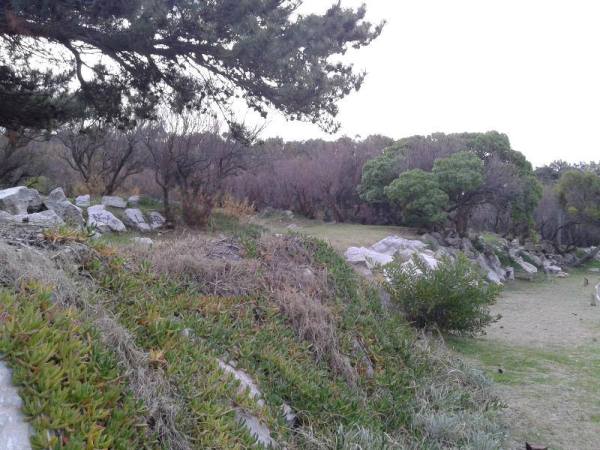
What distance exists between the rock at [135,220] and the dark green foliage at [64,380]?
11795 millimetres

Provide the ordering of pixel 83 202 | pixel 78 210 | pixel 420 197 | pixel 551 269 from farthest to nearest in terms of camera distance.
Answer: pixel 551 269 < pixel 420 197 < pixel 83 202 < pixel 78 210

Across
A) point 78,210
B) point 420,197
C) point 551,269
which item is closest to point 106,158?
point 78,210

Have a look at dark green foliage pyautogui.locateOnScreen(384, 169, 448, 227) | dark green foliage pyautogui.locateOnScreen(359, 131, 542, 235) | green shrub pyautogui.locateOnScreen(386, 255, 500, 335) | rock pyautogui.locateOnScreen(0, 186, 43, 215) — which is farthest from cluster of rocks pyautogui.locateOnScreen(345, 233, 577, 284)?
rock pyautogui.locateOnScreen(0, 186, 43, 215)

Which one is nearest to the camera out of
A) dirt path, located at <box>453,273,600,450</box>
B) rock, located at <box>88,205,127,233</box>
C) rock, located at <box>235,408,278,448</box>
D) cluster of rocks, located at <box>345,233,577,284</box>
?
rock, located at <box>235,408,278,448</box>

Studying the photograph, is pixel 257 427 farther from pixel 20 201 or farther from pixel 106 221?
pixel 106 221

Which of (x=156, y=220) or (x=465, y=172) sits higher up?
(x=465, y=172)

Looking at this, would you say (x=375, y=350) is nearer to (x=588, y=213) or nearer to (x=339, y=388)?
(x=339, y=388)

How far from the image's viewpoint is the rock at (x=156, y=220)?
15.0 metres

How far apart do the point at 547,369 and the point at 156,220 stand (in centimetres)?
1064

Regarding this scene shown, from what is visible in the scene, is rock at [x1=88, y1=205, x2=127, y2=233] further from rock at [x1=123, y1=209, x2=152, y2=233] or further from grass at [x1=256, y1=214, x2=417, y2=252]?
grass at [x1=256, y1=214, x2=417, y2=252]

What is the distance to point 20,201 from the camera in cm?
1179

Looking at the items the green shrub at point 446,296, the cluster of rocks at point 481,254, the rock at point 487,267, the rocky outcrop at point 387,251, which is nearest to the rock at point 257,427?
the green shrub at point 446,296

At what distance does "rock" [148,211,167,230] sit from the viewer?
15.0 metres

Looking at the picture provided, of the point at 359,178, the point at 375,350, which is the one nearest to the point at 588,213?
the point at 359,178
